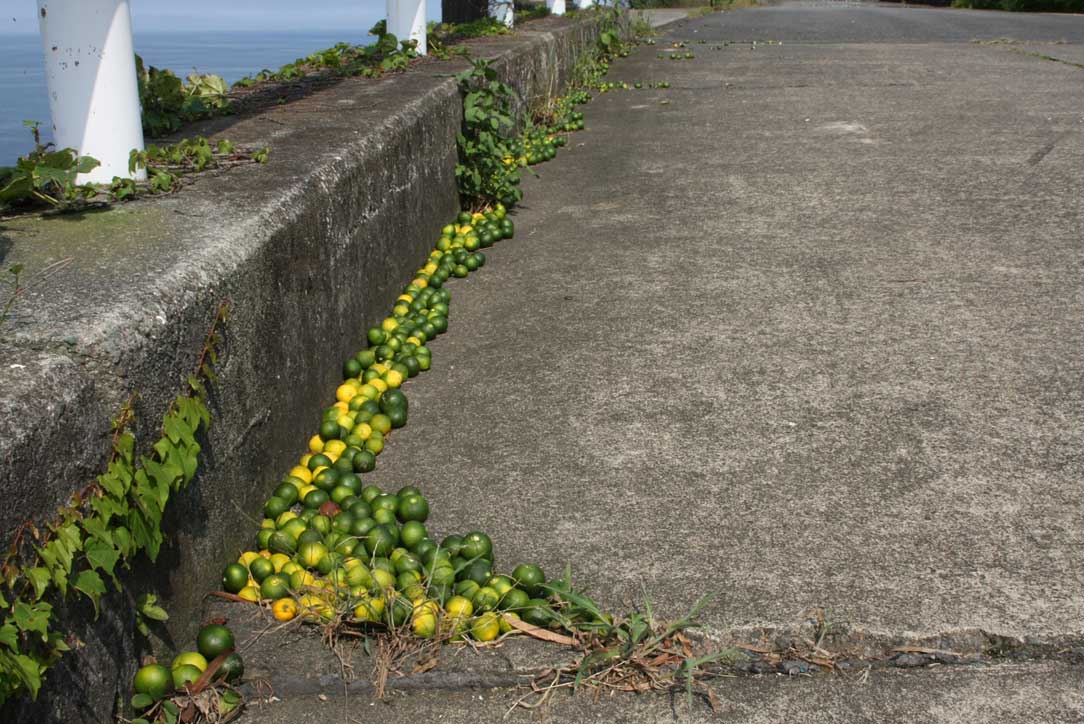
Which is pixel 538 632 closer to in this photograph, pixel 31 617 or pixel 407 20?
pixel 31 617

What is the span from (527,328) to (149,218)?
6.44ft

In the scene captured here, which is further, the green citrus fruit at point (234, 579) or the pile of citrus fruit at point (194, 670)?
the green citrus fruit at point (234, 579)

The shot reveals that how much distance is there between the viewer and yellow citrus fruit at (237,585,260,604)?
291 centimetres

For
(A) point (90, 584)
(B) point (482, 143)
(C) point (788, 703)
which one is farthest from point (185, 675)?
(B) point (482, 143)

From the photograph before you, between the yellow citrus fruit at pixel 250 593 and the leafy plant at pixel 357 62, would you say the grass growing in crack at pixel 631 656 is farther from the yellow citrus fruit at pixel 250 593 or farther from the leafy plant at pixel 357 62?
the leafy plant at pixel 357 62

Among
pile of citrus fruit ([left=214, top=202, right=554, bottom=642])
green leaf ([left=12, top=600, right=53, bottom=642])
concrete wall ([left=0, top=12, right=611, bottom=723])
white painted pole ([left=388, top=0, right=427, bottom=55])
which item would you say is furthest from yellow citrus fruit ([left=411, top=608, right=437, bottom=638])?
white painted pole ([left=388, top=0, right=427, bottom=55])

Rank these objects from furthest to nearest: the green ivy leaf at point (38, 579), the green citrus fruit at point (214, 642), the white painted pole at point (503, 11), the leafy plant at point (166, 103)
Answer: the white painted pole at point (503, 11)
the leafy plant at point (166, 103)
the green citrus fruit at point (214, 642)
the green ivy leaf at point (38, 579)

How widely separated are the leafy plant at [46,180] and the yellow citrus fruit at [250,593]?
4.20 ft

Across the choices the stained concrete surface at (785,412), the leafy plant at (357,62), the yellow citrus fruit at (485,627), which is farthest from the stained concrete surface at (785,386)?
the leafy plant at (357,62)

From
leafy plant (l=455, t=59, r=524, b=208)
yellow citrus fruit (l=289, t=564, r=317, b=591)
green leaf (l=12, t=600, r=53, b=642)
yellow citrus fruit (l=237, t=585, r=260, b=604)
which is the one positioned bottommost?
yellow citrus fruit (l=237, t=585, r=260, b=604)

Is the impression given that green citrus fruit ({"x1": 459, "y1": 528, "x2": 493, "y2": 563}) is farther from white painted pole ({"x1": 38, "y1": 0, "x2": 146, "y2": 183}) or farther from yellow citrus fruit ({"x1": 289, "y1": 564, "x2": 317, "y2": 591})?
white painted pole ({"x1": 38, "y1": 0, "x2": 146, "y2": 183})

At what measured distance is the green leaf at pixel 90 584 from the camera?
2.09 metres

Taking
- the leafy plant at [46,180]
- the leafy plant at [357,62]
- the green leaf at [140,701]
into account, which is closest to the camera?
the green leaf at [140,701]

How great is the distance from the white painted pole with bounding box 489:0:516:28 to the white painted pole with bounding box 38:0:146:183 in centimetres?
Answer: 692
